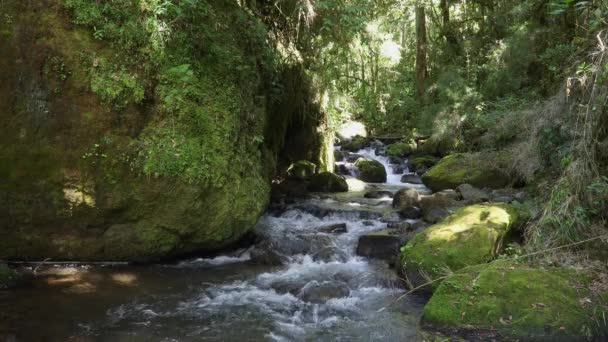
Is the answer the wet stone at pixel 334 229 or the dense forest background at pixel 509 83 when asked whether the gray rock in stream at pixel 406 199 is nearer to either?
the wet stone at pixel 334 229

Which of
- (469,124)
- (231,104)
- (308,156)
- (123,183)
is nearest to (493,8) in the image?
(469,124)

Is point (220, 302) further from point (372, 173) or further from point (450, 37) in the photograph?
point (450, 37)

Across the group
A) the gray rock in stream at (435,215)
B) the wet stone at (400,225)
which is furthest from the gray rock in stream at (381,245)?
the gray rock in stream at (435,215)

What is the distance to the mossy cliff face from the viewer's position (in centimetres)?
642

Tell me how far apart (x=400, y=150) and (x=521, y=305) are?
47.2ft

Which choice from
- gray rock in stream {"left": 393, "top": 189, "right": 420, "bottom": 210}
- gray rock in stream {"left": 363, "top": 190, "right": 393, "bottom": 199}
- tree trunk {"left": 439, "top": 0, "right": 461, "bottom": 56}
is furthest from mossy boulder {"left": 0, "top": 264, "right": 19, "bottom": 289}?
tree trunk {"left": 439, "top": 0, "right": 461, "bottom": 56}

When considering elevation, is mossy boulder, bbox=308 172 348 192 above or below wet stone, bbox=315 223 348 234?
above

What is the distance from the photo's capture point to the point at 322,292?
6148 millimetres

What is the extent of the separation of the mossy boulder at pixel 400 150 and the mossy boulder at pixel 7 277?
593 inches

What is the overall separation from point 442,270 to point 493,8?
1365 cm

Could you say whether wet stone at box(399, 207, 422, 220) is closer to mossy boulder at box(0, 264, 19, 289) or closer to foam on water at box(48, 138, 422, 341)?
foam on water at box(48, 138, 422, 341)

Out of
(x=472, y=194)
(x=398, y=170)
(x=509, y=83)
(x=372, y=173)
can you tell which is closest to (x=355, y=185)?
(x=372, y=173)

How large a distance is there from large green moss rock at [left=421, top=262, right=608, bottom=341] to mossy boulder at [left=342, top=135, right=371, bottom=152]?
624 inches

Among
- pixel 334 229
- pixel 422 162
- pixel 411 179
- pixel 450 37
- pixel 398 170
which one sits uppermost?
pixel 450 37
